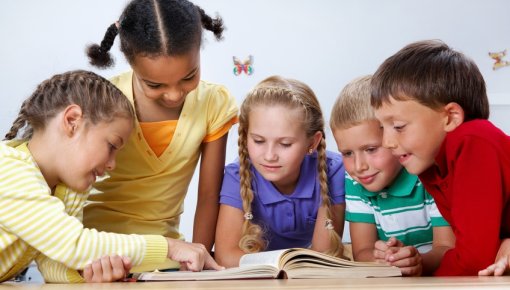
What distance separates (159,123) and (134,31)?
286 mm

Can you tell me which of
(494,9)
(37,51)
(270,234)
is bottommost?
(270,234)

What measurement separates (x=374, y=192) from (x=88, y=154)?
696 millimetres

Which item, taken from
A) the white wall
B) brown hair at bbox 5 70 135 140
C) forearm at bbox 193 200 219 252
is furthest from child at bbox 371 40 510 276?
the white wall

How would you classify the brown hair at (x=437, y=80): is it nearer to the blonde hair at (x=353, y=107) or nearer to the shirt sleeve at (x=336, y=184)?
the blonde hair at (x=353, y=107)

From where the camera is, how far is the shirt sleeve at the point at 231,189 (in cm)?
180

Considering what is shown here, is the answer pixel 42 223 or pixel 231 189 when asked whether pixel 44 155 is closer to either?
pixel 42 223

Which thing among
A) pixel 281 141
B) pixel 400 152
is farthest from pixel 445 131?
pixel 281 141

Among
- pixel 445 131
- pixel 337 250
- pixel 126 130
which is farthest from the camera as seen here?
pixel 337 250

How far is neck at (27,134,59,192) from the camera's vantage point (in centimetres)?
133

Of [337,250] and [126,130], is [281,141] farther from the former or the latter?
[126,130]

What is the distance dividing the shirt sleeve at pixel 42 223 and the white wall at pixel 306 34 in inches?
92.3

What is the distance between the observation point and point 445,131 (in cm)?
132

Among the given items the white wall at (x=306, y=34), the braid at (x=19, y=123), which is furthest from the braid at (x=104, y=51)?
the white wall at (x=306, y=34)

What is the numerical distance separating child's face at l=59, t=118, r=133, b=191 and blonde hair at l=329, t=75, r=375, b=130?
21.6 inches
